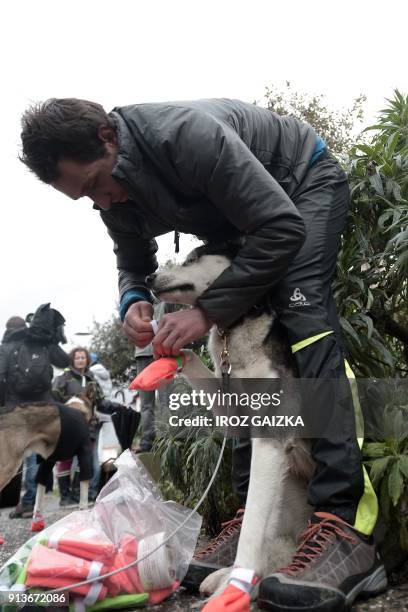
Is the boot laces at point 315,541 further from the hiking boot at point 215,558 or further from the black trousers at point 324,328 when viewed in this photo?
the hiking boot at point 215,558

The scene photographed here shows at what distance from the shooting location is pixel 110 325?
80.9ft

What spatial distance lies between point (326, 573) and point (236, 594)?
318 mm

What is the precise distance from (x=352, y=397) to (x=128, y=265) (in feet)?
4.65

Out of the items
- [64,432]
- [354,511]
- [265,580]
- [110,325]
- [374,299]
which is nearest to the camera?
[265,580]

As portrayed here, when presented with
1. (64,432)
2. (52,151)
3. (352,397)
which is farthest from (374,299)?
(64,432)

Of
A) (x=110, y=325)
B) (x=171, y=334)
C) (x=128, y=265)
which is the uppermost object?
(x=110, y=325)

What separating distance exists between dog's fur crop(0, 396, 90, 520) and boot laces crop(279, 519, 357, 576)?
13.8ft

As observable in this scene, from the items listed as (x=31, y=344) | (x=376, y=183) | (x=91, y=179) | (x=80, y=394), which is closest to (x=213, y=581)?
(x=91, y=179)

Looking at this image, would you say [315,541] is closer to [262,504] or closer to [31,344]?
[262,504]

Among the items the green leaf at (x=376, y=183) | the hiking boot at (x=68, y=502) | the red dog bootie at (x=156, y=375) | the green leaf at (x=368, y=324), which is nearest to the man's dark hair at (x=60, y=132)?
the red dog bootie at (x=156, y=375)

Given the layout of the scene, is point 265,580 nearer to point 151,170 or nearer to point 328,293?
point 328,293

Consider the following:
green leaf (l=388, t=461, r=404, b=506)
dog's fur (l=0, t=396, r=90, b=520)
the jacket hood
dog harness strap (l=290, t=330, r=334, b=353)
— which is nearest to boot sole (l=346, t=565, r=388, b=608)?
green leaf (l=388, t=461, r=404, b=506)

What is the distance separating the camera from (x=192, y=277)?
2.59 metres

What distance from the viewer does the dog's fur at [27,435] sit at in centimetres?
580
